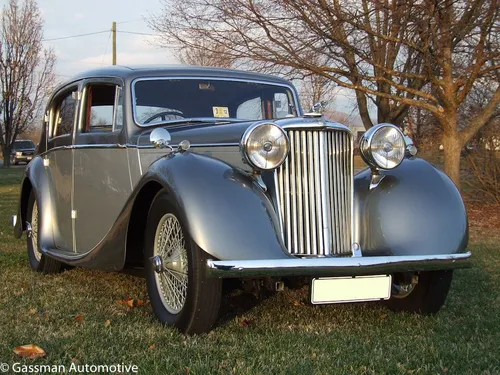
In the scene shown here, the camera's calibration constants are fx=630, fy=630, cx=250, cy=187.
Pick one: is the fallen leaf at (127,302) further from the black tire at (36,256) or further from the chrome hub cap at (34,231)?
the chrome hub cap at (34,231)

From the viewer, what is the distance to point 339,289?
11.5 feet

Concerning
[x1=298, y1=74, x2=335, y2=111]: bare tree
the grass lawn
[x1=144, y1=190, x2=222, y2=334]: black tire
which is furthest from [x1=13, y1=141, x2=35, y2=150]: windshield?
[x1=144, y1=190, x2=222, y2=334]: black tire

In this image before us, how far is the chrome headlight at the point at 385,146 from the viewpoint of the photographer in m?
3.95

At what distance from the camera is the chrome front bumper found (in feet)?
10.6

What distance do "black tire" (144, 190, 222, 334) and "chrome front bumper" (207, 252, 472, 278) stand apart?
0.19m

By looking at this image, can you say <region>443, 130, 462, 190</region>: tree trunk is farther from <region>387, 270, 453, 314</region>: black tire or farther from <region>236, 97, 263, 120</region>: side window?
<region>387, 270, 453, 314</region>: black tire

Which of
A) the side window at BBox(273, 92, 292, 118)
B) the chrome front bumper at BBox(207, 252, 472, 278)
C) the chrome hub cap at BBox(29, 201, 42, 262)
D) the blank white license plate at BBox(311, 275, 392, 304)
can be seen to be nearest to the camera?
the chrome front bumper at BBox(207, 252, 472, 278)

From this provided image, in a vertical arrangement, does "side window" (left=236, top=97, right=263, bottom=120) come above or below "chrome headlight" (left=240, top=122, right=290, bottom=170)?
above

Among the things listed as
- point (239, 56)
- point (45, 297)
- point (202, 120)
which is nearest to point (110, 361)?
point (45, 297)

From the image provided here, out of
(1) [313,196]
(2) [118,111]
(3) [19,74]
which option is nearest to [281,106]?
(2) [118,111]

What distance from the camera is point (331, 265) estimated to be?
10.9 ft

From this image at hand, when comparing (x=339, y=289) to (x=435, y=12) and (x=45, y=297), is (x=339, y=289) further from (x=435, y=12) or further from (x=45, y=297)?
(x=435, y=12)

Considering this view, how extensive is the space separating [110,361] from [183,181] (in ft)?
3.46

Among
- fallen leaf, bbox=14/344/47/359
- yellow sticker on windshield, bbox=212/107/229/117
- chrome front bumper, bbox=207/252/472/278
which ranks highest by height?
yellow sticker on windshield, bbox=212/107/229/117
